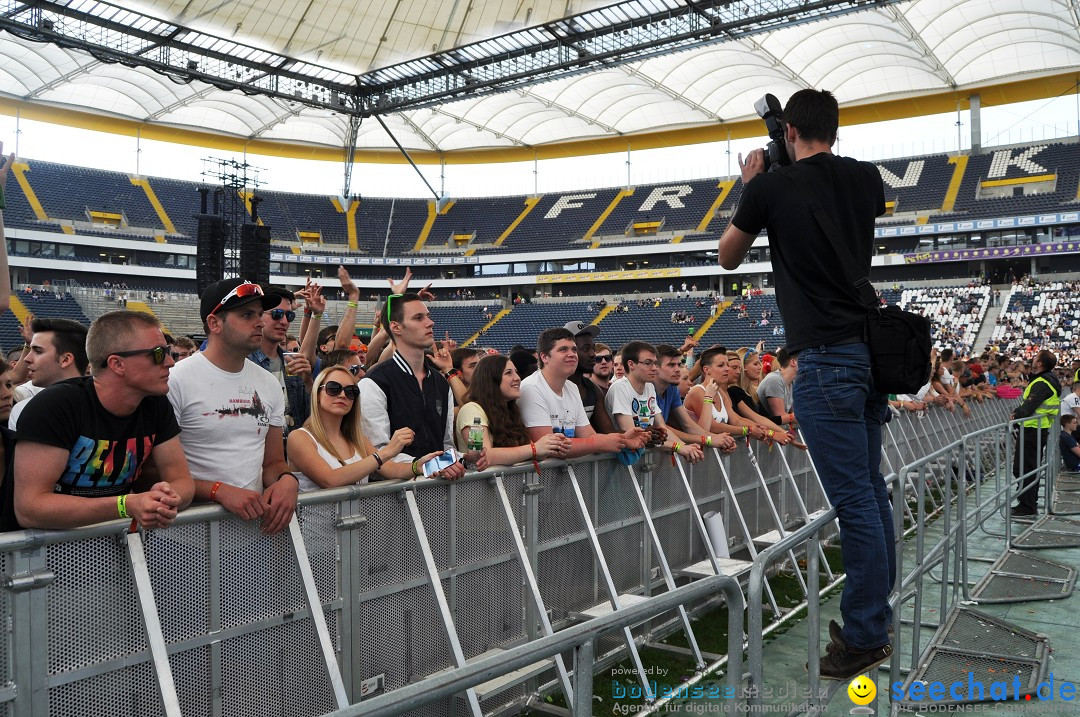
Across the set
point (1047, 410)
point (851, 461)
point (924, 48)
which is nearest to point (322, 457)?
point (851, 461)

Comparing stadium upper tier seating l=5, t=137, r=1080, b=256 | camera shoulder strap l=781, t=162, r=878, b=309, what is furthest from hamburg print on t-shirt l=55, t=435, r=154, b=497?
stadium upper tier seating l=5, t=137, r=1080, b=256

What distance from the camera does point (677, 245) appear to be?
1930 inches

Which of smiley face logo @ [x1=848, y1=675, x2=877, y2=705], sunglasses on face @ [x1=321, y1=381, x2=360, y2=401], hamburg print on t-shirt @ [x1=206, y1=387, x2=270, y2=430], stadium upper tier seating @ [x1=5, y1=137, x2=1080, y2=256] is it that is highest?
Result: stadium upper tier seating @ [x1=5, y1=137, x2=1080, y2=256]

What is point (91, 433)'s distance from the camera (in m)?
2.64

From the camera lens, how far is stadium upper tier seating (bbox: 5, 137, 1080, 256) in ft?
143

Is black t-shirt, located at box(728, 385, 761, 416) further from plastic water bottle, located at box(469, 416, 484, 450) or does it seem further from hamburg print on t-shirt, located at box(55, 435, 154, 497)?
hamburg print on t-shirt, located at box(55, 435, 154, 497)

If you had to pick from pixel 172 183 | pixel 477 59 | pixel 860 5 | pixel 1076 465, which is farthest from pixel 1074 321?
pixel 172 183

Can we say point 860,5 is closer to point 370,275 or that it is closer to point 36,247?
point 370,275

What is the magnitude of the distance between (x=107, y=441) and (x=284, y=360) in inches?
121

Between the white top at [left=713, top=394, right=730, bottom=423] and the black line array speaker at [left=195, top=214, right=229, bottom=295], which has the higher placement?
the black line array speaker at [left=195, top=214, right=229, bottom=295]

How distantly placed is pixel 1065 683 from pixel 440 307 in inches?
1939

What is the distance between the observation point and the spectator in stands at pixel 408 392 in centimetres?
419

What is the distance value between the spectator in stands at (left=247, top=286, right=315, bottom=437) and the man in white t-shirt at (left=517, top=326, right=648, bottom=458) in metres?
1.48

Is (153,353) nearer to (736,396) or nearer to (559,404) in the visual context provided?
(559,404)
